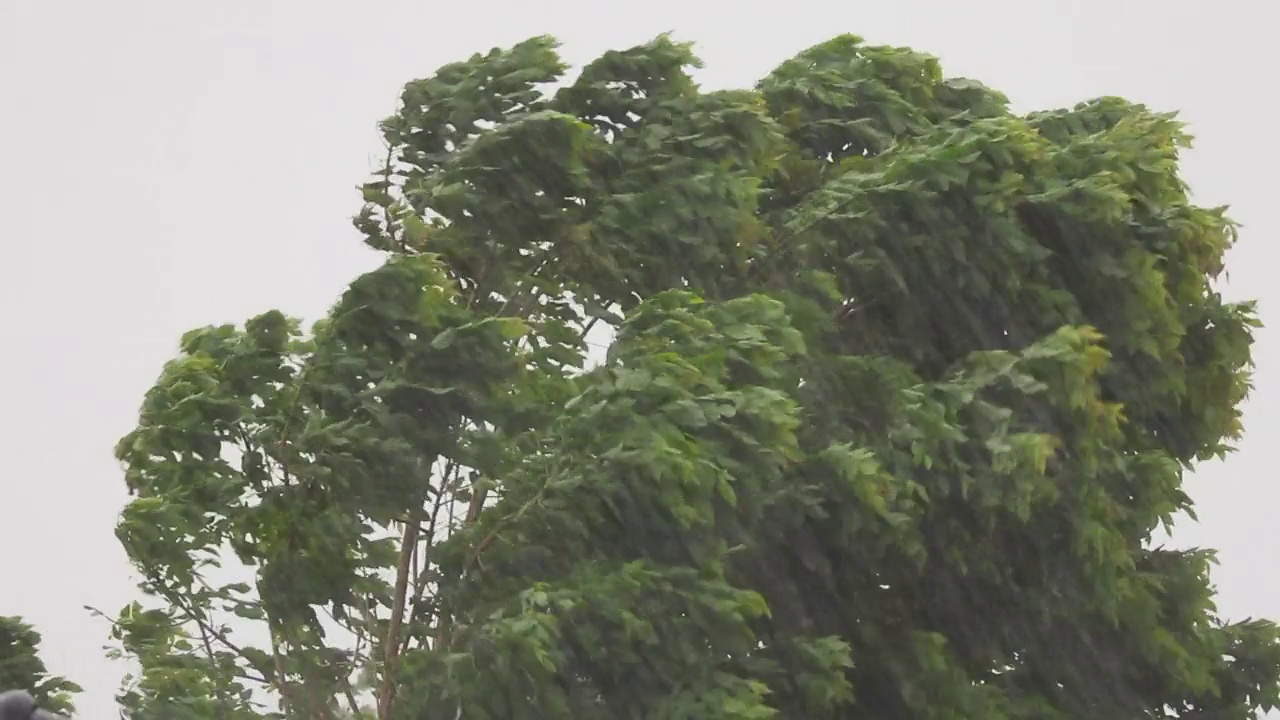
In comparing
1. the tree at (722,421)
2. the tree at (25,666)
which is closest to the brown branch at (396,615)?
the tree at (722,421)

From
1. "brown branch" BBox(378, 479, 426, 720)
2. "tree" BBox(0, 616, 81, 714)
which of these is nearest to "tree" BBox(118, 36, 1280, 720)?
"brown branch" BBox(378, 479, 426, 720)

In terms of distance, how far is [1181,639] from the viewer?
1363 cm

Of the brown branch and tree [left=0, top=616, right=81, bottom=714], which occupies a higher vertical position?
tree [left=0, top=616, right=81, bottom=714]

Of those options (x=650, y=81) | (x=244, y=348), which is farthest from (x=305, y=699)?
(x=650, y=81)

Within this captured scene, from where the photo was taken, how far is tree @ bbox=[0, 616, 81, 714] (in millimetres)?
13617

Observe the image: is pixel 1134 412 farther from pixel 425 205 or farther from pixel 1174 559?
pixel 425 205

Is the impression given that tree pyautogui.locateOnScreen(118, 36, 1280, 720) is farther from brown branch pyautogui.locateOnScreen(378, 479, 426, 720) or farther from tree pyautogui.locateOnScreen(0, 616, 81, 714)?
tree pyautogui.locateOnScreen(0, 616, 81, 714)

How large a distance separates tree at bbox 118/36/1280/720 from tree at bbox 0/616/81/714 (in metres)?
2.23

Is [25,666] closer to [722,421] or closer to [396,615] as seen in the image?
[396,615]

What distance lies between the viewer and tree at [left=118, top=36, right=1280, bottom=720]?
10.1 meters

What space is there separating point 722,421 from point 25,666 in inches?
259

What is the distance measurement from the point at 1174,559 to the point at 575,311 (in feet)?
16.0

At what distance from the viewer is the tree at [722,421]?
33.1ft

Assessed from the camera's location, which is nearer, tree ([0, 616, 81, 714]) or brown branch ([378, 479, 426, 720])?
brown branch ([378, 479, 426, 720])
